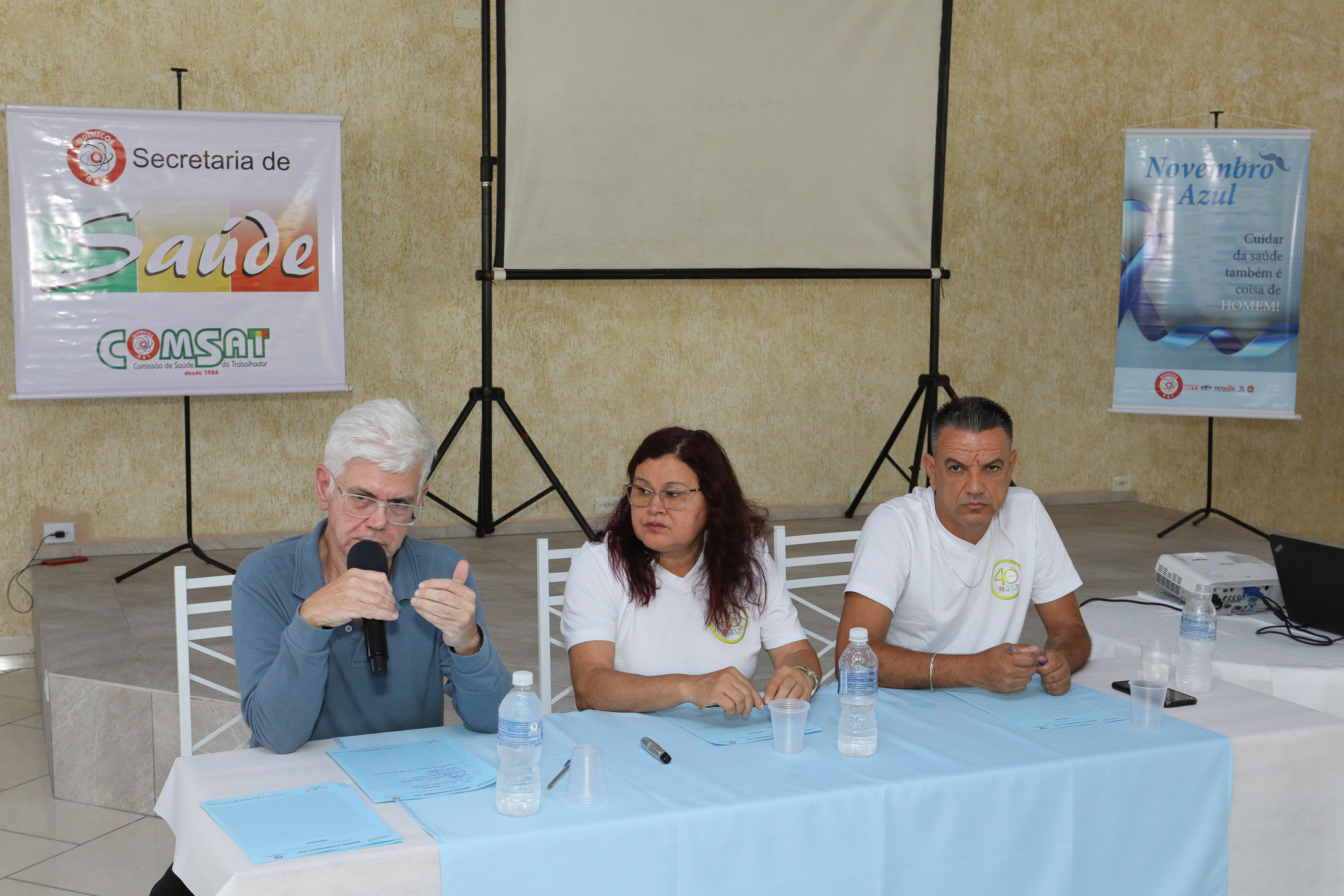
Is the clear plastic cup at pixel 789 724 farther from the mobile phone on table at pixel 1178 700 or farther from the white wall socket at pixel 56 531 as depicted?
the white wall socket at pixel 56 531

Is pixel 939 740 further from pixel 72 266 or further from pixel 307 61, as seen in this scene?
pixel 307 61

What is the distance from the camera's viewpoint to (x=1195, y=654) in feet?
7.34

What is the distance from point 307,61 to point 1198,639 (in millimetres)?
4354

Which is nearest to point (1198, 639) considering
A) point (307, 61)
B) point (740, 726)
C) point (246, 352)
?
point (740, 726)

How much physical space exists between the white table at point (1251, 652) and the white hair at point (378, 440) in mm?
1545

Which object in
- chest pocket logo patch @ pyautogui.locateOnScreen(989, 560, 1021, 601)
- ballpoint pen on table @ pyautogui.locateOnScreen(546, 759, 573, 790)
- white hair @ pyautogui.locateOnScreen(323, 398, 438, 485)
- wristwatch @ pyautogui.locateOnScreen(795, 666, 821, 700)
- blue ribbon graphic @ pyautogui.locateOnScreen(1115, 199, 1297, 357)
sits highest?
blue ribbon graphic @ pyautogui.locateOnScreen(1115, 199, 1297, 357)

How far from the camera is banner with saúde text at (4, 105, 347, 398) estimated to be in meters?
4.41

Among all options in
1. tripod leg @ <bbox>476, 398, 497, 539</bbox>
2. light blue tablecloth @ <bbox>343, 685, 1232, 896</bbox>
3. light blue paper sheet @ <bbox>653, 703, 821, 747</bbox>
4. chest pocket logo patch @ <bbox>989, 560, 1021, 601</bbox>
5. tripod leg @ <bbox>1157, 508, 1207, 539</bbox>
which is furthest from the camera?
tripod leg @ <bbox>1157, 508, 1207, 539</bbox>

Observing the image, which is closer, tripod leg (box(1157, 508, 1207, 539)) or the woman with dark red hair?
the woman with dark red hair

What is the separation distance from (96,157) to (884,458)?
361 centimetres

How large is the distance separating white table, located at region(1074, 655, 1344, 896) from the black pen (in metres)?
0.82

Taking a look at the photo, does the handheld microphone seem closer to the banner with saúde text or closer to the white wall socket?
the banner with saúde text

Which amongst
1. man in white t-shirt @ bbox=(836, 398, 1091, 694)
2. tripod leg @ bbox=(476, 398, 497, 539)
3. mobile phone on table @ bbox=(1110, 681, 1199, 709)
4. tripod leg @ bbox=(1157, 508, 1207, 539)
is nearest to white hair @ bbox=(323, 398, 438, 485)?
man in white t-shirt @ bbox=(836, 398, 1091, 694)

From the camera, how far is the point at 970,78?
6.25 m
